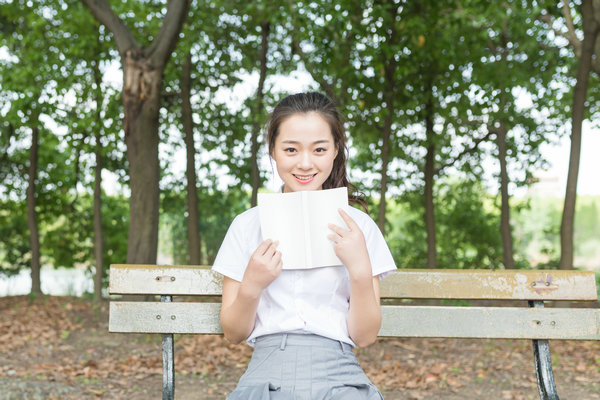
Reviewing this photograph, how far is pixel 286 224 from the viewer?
6.75 feet

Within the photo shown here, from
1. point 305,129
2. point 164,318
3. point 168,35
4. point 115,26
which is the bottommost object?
point 164,318

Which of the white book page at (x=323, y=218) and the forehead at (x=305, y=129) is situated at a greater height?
the forehead at (x=305, y=129)

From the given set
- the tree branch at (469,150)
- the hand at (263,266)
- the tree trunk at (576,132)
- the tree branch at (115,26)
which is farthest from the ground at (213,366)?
the tree branch at (469,150)

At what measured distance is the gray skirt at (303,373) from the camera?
2045 mm

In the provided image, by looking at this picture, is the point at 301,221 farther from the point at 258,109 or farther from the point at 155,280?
the point at 258,109

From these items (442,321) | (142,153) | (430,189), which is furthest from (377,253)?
(430,189)

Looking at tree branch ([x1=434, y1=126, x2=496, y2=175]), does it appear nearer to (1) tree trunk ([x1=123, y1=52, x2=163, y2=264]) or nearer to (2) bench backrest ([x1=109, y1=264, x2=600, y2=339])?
(1) tree trunk ([x1=123, y1=52, x2=163, y2=264])

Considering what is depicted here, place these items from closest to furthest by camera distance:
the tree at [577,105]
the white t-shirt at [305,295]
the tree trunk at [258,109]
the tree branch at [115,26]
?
1. the white t-shirt at [305,295]
2. the tree branch at [115,26]
3. the tree at [577,105]
4. the tree trunk at [258,109]

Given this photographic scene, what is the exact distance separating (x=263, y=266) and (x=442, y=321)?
3.34 feet

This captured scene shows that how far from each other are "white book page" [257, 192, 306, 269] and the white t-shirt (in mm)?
173

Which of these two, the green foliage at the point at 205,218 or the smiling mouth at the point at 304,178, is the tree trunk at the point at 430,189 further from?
the smiling mouth at the point at 304,178

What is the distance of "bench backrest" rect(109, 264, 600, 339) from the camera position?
2664 mm

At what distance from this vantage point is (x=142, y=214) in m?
7.24

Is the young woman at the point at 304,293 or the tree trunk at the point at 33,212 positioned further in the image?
the tree trunk at the point at 33,212
